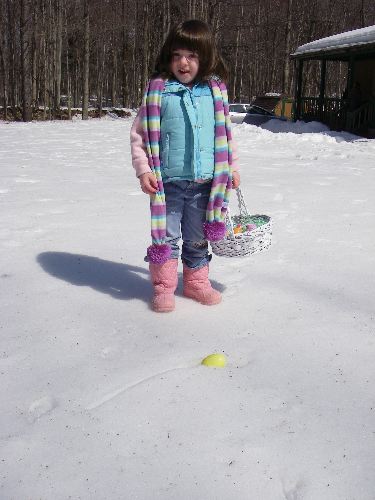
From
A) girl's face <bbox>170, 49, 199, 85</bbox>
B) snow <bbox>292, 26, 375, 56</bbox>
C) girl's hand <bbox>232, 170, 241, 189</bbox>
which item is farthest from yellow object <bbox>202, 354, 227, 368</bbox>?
snow <bbox>292, 26, 375, 56</bbox>

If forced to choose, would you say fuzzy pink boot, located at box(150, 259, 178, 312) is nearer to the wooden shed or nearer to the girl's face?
the girl's face

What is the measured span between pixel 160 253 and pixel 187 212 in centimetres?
26

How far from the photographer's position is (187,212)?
8.76 ft

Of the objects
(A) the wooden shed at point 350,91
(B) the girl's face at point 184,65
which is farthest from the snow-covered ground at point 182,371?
(A) the wooden shed at point 350,91

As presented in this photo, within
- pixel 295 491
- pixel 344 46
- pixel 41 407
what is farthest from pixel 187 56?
pixel 344 46

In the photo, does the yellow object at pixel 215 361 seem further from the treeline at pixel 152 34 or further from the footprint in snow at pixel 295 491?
the treeline at pixel 152 34

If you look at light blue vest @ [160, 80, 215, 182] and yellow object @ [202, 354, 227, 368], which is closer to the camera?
yellow object @ [202, 354, 227, 368]

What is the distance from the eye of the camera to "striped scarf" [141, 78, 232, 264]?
8.01ft

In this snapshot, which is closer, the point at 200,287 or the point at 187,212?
the point at 187,212

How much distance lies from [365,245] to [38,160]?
5705 mm

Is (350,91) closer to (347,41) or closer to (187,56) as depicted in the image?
(347,41)

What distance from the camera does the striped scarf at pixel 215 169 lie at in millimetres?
2441

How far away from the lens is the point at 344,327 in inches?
97.0

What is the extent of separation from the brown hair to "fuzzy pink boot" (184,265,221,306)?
101 cm
